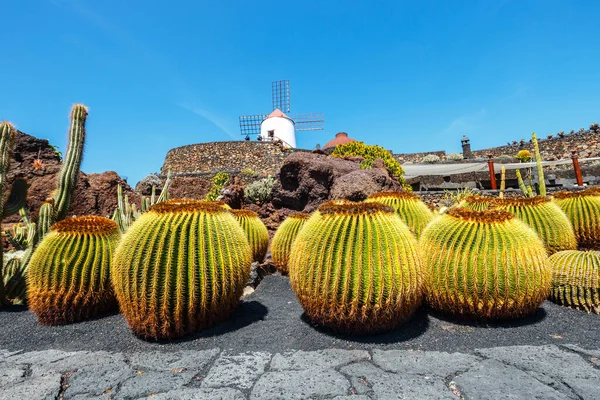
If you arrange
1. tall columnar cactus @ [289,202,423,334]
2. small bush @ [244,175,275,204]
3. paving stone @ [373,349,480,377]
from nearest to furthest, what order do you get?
paving stone @ [373,349,480,377] < tall columnar cactus @ [289,202,423,334] < small bush @ [244,175,275,204]

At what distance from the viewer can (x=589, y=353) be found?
2832mm

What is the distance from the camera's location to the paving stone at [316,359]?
8.73 ft

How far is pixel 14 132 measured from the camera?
458cm

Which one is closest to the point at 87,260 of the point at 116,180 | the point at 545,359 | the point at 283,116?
the point at 545,359

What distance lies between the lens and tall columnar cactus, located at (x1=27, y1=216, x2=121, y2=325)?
144 inches

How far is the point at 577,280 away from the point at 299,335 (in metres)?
3.00

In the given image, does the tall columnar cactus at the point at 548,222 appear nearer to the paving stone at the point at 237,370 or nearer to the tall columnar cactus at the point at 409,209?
the tall columnar cactus at the point at 409,209

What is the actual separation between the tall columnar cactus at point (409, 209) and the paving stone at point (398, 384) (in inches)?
92.3

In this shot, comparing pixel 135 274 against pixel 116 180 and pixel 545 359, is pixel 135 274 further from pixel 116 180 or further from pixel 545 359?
pixel 116 180

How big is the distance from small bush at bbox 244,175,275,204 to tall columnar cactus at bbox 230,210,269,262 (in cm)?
296

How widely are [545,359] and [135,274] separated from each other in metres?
3.27

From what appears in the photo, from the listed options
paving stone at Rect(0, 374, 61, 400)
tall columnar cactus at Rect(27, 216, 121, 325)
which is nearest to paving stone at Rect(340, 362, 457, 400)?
paving stone at Rect(0, 374, 61, 400)

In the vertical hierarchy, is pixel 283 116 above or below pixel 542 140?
above

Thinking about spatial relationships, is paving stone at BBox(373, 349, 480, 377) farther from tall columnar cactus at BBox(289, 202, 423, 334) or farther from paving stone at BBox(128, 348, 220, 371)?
paving stone at BBox(128, 348, 220, 371)
